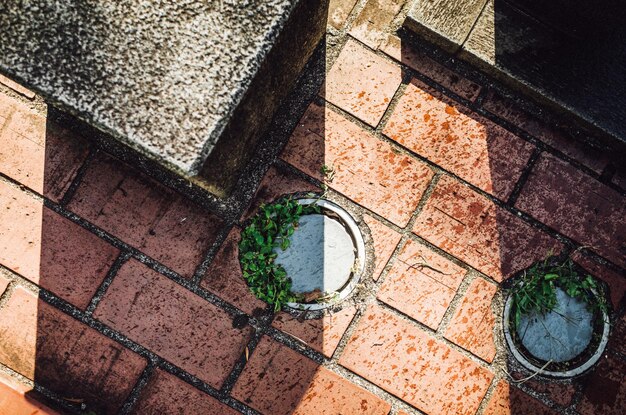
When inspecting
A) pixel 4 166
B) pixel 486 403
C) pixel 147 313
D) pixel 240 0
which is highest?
pixel 240 0

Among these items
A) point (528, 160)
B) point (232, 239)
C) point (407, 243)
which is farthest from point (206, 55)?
point (528, 160)

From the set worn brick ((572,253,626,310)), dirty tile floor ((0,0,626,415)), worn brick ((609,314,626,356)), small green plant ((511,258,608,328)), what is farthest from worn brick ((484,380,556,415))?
worn brick ((572,253,626,310))

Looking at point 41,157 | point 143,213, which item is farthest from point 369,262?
point 41,157

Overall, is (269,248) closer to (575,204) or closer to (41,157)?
(41,157)

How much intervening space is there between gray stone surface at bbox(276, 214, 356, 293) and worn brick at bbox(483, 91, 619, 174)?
2.93ft

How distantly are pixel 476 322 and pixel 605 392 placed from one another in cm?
66

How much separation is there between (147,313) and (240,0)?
53.1 inches

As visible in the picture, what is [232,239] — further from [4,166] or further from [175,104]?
[4,166]

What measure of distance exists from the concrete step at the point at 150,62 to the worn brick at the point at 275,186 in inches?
27.9

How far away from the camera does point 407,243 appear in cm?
197

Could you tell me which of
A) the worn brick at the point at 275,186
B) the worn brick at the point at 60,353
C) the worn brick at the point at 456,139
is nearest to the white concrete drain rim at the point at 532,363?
the worn brick at the point at 456,139

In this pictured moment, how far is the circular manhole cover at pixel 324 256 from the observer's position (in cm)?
193

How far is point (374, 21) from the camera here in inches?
78.0

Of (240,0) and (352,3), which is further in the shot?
(352,3)
